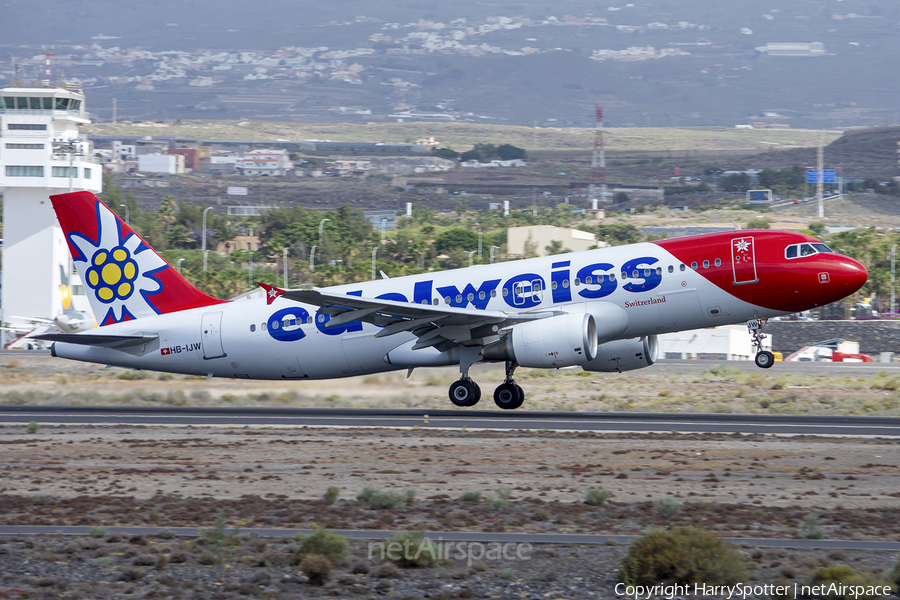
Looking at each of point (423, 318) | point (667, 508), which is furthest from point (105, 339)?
point (667, 508)

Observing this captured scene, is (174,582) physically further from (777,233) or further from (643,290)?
(777,233)

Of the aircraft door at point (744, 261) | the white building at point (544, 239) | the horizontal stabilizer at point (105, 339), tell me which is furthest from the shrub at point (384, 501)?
the white building at point (544, 239)

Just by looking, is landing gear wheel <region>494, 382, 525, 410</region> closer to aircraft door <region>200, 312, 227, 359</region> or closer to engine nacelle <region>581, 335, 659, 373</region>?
engine nacelle <region>581, 335, 659, 373</region>

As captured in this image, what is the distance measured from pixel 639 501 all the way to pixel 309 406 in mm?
18704

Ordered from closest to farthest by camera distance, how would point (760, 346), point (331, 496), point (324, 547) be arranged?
point (324, 547), point (331, 496), point (760, 346)

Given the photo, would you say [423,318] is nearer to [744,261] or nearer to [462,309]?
[462,309]

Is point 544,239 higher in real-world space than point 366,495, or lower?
higher

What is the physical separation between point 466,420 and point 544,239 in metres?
87.1

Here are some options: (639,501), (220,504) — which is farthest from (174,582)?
(639,501)

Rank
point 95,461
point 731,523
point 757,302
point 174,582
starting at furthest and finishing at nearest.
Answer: point 757,302
point 95,461
point 731,523
point 174,582

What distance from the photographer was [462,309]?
27562 mm

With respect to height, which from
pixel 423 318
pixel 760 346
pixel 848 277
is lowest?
pixel 760 346

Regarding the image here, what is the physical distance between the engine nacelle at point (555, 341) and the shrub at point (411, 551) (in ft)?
43.8

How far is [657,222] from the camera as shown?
169m
